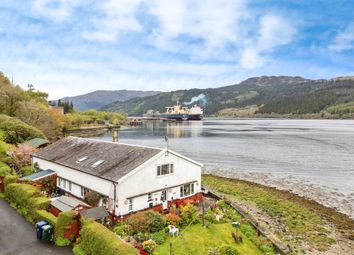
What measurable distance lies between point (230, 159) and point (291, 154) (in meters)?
19.0

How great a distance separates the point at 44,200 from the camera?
25.8 m

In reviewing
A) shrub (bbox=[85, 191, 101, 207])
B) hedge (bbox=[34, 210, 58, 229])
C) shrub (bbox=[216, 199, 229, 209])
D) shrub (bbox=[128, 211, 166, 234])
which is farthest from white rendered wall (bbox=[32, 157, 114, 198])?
shrub (bbox=[216, 199, 229, 209])

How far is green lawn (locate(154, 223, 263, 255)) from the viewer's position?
69.6ft

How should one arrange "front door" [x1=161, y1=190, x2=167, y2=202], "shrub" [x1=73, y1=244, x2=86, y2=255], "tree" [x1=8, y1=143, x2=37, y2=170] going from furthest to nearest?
1. "tree" [x1=8, y1=143, x2=37, y2=170]
2. "front door" [x1=161, y1=190, x2=167, y2=202]
3. "shrub" [x1=73, y1=244, x2=86, y2=255]

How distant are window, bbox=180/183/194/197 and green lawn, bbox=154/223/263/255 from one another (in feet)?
18.9

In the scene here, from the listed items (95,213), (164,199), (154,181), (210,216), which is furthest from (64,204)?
(210,216)

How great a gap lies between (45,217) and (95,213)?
387cm

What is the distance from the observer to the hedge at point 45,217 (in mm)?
22494

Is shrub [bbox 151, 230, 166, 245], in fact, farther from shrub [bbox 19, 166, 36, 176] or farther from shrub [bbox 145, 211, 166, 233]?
shrub [bbox 19, 166, 36, 176]

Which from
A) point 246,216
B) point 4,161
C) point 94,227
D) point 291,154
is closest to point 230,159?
point 291,154

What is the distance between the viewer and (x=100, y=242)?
17.9 m

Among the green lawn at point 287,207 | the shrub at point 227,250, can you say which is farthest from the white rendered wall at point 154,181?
the green lawn at point 287,207

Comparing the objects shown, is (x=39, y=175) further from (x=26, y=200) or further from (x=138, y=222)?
(x=138, y=222)

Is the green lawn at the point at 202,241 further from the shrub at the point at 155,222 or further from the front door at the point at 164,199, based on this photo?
the front door at the point at 164,199
